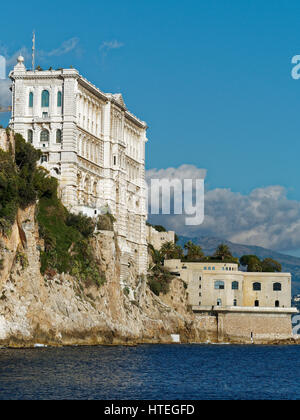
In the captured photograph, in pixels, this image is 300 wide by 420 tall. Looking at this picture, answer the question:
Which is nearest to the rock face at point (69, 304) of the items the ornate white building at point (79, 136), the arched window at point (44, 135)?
the ornate white building at point (79, 136)

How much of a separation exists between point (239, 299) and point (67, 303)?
48.8 metres

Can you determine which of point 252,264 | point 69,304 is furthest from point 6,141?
point 252,264

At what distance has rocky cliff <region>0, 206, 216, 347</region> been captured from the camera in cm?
8094

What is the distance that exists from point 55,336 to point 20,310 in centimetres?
606

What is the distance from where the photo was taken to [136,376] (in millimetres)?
64750

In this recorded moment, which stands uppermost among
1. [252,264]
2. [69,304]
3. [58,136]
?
[58,136]

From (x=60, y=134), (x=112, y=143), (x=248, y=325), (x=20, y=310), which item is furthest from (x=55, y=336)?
(x=248, y=325)

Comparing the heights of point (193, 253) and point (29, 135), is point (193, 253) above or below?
below

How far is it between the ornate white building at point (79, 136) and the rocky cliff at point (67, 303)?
19.7 ft

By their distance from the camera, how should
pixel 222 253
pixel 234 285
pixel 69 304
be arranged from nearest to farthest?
pixel 69 304 → pixel 234 285 → pixel 222 253

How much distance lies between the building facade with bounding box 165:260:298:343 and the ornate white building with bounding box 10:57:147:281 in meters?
13.6

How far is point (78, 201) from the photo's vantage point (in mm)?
106188

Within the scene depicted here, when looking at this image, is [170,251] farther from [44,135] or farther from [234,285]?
[44,135]

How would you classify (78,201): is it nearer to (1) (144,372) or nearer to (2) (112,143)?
(2) (112,143)
